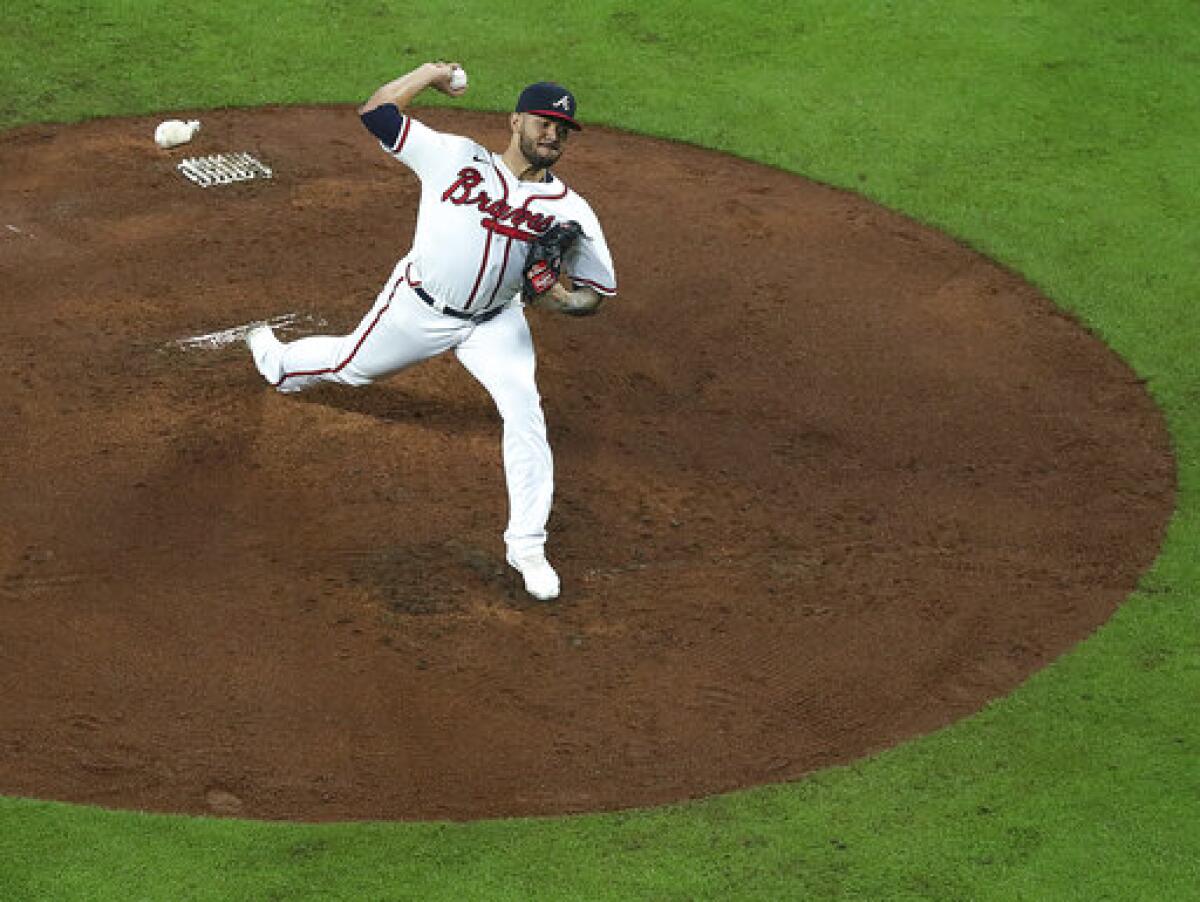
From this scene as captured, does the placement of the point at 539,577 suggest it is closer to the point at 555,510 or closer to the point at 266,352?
the point at 555,510

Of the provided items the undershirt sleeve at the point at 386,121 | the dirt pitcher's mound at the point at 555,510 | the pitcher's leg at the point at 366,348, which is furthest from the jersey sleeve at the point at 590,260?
the dirt pitcher's mound at the point at 555,510

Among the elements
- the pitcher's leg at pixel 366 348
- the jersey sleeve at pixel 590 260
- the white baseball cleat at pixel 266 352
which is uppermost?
the jersey sleeve at pixel 590 260

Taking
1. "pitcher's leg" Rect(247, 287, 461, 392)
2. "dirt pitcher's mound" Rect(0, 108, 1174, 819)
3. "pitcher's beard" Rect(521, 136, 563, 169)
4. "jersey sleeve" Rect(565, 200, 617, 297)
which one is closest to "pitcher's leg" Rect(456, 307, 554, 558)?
"pitcher's leg" Rect(247, 287, 461, 392)

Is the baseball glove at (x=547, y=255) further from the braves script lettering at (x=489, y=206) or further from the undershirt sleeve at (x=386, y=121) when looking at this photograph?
the undershirt sleeve at (x=386, y=121)

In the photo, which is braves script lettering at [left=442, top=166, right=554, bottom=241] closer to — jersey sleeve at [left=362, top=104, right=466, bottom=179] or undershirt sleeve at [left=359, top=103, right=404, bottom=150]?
jersey sleeve at [left=362, top=104, right=466, bottom=179]

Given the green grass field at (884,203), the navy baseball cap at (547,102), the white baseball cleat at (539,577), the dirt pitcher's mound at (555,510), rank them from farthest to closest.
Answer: the white baseball cleat at (539,577) < the navy baseball cap at (547,102) < the dirt pitcher's mound at (555,510) < the green grass field at (884,203)

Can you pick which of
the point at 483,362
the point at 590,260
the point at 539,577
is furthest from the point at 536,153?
the point at 539,577

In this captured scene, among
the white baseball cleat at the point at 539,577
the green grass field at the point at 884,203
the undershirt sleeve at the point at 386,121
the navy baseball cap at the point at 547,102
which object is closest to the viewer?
the green grass field at the point at 884,203
